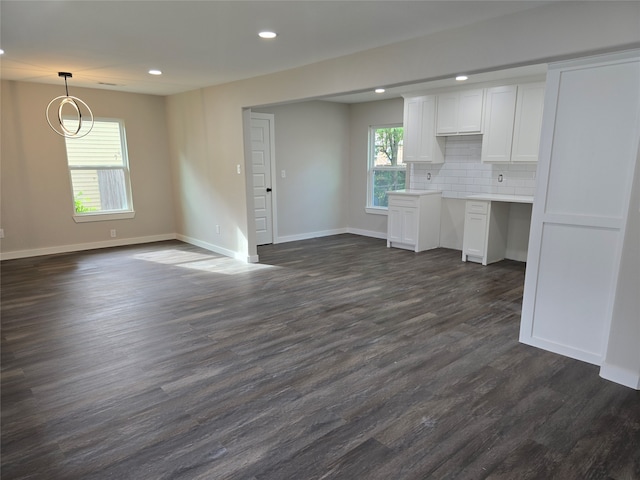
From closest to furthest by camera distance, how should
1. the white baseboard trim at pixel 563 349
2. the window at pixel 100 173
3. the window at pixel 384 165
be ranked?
the white baseboard trim at pixel 563 349 < the window at pixel 100 173 < the window at pixel 384 165

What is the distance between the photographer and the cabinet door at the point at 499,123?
5.20 metres

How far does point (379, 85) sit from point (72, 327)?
351cm

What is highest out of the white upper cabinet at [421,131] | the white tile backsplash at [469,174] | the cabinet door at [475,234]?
the white upper cabinet at [421,131]

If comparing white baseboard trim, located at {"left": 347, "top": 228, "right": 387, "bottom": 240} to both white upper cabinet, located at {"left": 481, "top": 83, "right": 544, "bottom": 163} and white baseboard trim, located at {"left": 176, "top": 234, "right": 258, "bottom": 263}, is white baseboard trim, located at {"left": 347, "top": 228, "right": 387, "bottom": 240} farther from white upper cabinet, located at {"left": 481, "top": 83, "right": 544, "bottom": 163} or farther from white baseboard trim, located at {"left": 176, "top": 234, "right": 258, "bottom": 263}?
white baseboard trim, located at {"left": 176, "top": 234, "right": 258, "bottom": 263}

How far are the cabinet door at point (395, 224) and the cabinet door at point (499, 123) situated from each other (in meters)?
1.49

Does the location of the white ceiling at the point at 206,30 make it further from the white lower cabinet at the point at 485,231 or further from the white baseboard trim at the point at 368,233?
the white baseboard trim at the point at 368,233

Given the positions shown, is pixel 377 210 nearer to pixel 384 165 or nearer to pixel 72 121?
pixel 384 165

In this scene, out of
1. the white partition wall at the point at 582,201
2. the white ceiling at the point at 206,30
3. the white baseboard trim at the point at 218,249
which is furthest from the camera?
the white baseboard trim at the point at 218,249

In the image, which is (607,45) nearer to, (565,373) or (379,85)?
(379,85)

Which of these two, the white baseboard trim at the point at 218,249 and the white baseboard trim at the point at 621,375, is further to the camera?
the white baseboard trim at the point at 218,249

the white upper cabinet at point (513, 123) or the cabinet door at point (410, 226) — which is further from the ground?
the white upper cabinet at point (513, 123)

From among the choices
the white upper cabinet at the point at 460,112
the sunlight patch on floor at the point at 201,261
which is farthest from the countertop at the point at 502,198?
the sunlight patch on floor at the point at 201,261

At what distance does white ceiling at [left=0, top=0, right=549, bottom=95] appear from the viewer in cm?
267

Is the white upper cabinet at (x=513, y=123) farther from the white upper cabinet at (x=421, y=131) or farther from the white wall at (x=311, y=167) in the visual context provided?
the white wall at (x=311, y=167)
